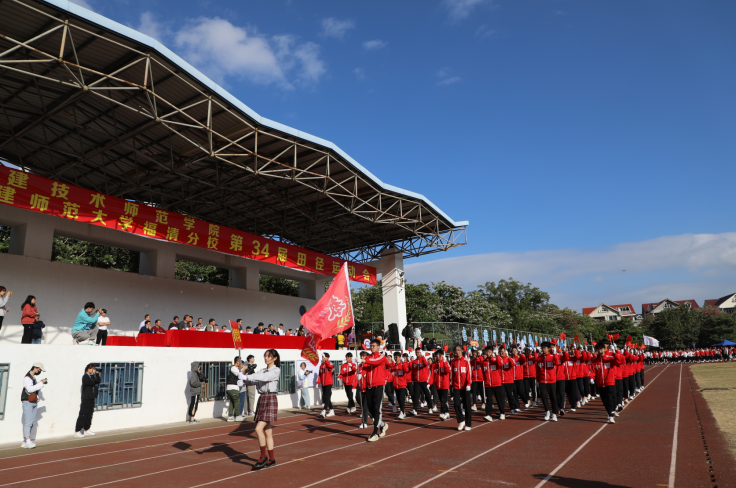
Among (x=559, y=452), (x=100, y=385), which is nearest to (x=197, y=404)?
(x=100, y=385)

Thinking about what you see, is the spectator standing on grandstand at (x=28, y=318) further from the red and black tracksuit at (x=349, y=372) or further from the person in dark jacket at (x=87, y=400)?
the red and black tracksuit at (x=349, y=372)

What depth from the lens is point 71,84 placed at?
10648 millimetres

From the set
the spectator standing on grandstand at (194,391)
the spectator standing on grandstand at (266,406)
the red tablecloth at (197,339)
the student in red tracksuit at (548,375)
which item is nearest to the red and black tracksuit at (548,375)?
the student in red tracksuit at (548,375)

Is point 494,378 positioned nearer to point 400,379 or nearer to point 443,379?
point 443,379

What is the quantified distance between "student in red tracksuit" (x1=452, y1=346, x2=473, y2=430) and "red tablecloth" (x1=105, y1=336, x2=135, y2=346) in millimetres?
7907

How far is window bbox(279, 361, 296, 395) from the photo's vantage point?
1507 centimetres

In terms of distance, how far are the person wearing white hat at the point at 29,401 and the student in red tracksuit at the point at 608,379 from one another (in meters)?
10.5

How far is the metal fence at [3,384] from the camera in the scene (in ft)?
29.4

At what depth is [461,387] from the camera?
9.45 metres

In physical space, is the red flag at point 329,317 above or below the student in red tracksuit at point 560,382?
above

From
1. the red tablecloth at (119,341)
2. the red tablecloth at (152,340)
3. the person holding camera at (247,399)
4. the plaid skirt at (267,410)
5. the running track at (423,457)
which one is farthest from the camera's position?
the person holding camera at (247,399)

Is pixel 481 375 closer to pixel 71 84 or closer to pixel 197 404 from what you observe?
pixel 197 404

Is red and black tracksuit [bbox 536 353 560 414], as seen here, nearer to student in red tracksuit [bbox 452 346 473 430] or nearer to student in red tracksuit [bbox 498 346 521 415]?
student in red tracksuit [bbox 498 346 521 415]

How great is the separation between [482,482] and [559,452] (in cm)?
196
